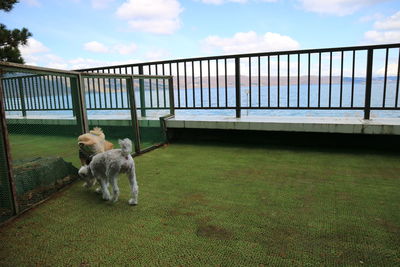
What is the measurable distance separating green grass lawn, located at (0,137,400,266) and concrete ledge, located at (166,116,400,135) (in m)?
0.60

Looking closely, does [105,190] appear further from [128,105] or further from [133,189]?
[128,105]

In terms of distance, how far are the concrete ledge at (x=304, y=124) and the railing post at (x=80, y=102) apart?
1.89m

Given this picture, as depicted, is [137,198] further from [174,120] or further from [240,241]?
[174,120]

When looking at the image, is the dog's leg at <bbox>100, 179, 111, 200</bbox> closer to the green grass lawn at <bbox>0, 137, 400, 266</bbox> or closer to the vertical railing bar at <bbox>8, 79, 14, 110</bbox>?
the green grass lawn at <bbox>0, 137, 400, 266</bbox>

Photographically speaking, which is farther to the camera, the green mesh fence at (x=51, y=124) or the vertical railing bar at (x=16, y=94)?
the vertical railing bar at (x=16, y=94)

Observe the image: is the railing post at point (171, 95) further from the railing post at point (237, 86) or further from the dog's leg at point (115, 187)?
the dog's leg at point (115, 187)

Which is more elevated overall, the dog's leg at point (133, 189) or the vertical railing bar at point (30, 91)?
the vertical railing bar at point (30, 91)

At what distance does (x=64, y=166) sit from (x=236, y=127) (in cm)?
245

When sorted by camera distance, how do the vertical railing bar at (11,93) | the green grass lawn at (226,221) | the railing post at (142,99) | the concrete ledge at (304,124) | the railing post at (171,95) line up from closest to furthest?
the green grass lawn at (226,221) → the vertical railing bar at (11,93) → the concrete ledge at (304,124) → the railing post at (142,99) → the railing post at (171,95)

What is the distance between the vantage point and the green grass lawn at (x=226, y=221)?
5.10 feet

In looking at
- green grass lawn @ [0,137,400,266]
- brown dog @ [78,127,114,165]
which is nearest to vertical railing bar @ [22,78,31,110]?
green grass lawn @ [0,137,400,266]

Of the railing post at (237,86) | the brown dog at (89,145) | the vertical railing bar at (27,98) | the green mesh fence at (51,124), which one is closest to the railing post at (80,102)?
the green mesh fence at (51,124)

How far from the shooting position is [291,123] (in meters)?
3.93

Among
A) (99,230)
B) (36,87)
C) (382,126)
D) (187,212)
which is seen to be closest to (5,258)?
(99,230)
